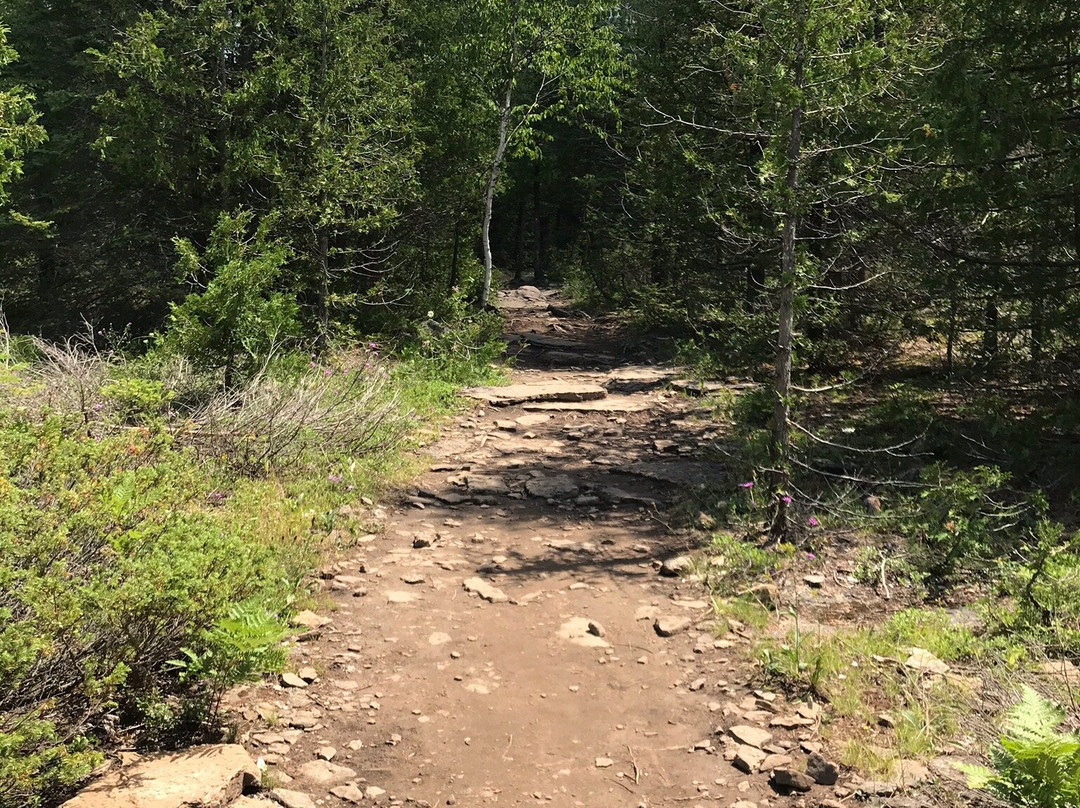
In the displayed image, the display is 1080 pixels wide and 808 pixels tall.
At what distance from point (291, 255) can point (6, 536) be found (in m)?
10.2

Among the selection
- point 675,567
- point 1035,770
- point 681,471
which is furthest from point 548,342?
point 1035,770

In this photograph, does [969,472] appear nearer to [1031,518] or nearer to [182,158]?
[1031,518]

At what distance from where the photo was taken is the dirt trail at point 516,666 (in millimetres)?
4059

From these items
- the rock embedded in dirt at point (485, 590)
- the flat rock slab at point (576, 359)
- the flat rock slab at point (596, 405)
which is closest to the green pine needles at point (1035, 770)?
the rock embedded in dirt at point (485, 590)

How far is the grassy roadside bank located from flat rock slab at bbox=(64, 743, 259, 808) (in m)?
0.15

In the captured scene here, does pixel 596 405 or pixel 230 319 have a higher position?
pixel 230 319

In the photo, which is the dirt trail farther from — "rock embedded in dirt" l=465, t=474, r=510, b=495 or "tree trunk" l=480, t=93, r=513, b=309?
"tree trunk" l=480, t=93, r=513, b=309

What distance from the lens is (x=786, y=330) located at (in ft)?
22.5

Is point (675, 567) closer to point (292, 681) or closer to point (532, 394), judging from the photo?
point (292, 681)

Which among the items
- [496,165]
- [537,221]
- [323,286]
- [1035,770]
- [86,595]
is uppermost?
[496,165]

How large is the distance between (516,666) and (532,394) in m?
8.41

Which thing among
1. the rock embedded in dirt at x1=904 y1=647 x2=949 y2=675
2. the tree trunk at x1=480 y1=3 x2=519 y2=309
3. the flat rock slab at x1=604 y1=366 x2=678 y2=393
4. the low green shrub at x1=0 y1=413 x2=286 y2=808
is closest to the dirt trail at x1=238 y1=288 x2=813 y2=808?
the low green shrub at x1=0 y1=413 x2=286 y2=808

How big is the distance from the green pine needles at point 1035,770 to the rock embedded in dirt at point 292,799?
8.98 feet

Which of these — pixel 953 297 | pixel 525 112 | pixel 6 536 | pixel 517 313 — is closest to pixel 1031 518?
pixel 953 297
